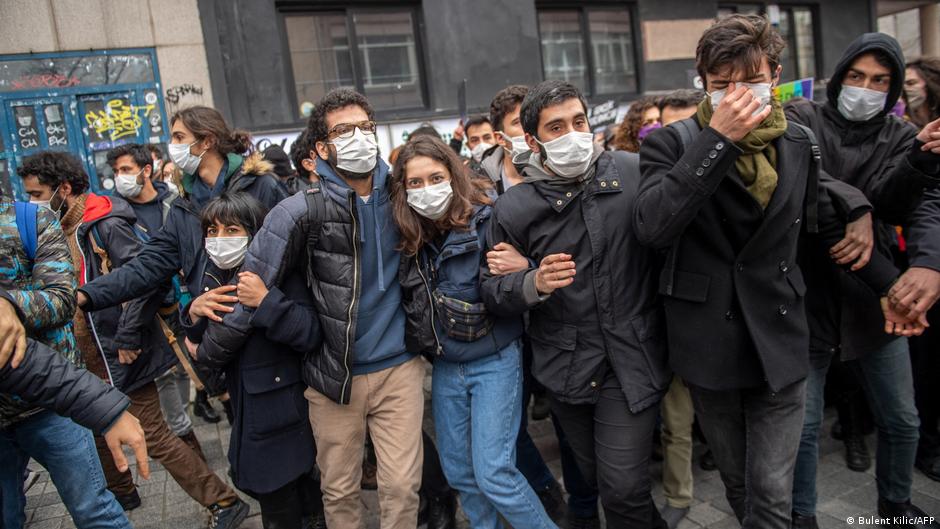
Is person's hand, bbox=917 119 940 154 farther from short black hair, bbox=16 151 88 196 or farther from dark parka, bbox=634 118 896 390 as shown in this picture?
short black hair, bbox=16 151 88 196

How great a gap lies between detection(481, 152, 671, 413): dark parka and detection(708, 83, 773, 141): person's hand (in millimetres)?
578

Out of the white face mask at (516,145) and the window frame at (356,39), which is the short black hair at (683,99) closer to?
the white face mask at (516,145)

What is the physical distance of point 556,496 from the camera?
3.59 metres

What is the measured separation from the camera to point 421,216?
3.06 m

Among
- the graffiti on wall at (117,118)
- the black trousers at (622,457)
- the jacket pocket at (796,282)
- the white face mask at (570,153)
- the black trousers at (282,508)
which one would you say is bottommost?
the black trousers at (282,508)

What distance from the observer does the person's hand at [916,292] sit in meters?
2.56

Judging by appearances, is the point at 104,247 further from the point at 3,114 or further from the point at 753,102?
the point at 3,114

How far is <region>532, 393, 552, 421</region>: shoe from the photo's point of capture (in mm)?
5011

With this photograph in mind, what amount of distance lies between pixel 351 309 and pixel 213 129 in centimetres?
153

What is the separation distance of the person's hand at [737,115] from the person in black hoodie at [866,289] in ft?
3.50

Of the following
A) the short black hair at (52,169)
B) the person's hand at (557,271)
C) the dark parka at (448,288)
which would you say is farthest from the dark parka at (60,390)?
the short black hair at (52,169)

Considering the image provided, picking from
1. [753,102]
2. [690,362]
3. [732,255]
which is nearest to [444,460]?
[690,362]

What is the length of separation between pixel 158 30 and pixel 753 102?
8.58 m

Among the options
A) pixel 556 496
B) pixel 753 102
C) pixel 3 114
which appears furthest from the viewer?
pixel 3 114
